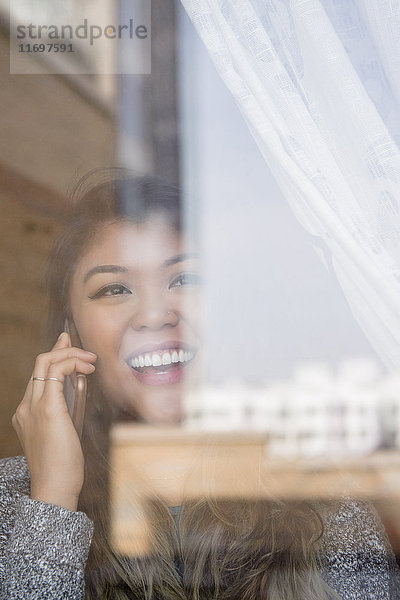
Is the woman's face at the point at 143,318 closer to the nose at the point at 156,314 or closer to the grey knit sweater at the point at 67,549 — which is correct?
the nose at the point at 156,314

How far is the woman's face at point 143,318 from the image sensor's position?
2.93ft

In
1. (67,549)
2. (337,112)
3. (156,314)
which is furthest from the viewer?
(156,314)

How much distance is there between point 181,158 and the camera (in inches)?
36.5

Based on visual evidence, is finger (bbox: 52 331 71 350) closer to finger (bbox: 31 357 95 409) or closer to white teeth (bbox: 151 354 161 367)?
finger (bbox: 31 357 95 409)

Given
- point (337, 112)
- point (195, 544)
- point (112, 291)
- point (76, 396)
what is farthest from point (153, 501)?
point (337, 112)

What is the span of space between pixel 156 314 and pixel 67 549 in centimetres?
32

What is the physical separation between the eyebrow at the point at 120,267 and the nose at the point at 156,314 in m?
0.06

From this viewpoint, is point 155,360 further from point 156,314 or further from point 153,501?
point 153,501

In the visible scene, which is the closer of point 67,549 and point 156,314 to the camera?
point 67,549

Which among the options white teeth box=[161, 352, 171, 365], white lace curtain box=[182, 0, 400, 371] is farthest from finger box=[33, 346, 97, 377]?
white lace curtain box=[182, 0, 400, 371]

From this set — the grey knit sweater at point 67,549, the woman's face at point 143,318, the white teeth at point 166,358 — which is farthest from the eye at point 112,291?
the grey knit sweater at point 67,549

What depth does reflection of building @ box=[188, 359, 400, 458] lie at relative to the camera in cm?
83

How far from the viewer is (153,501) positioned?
88 cm

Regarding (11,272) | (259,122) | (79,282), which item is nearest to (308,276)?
(259,122)
